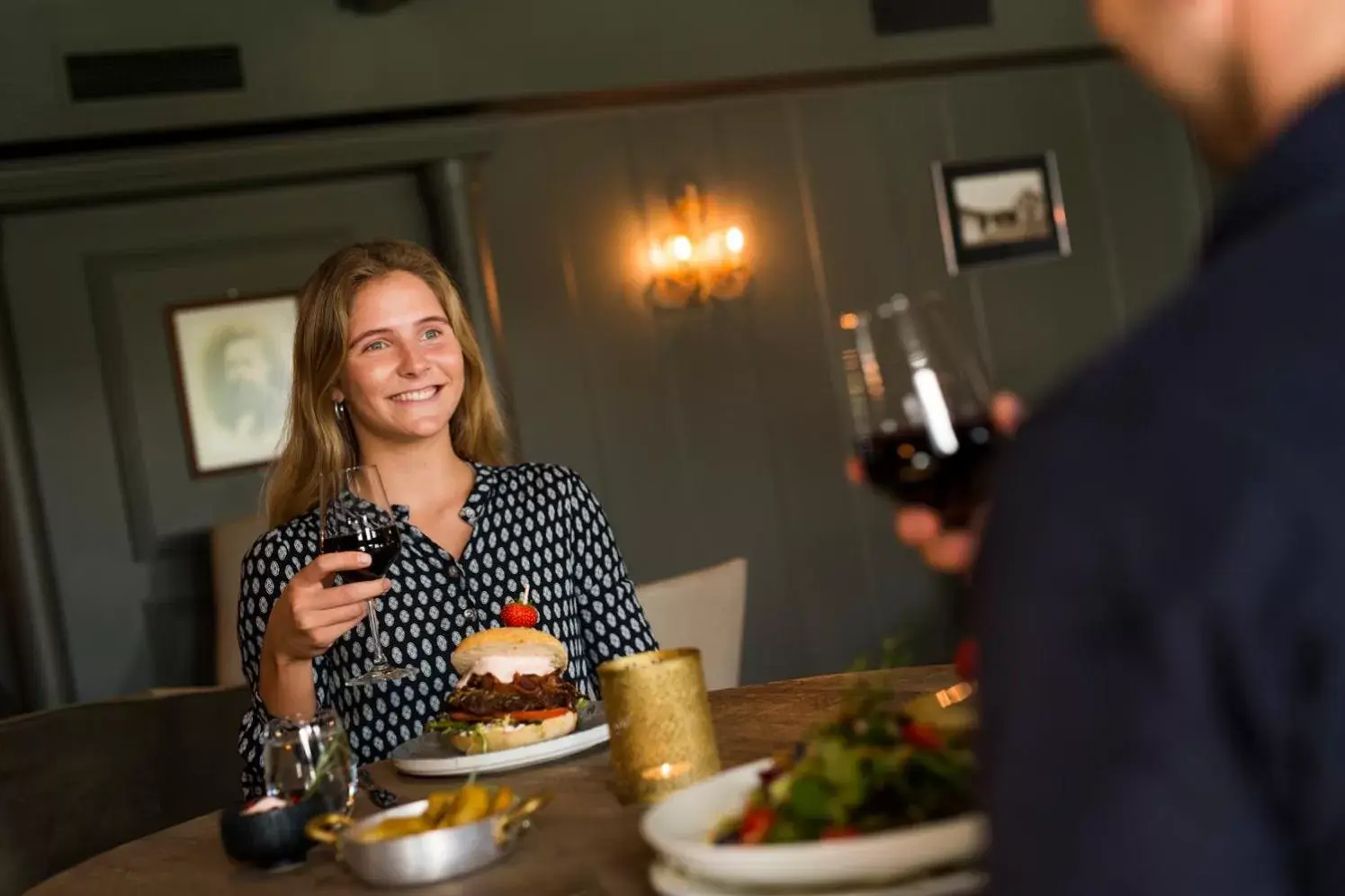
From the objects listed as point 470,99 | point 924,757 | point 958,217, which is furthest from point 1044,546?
point 958,217

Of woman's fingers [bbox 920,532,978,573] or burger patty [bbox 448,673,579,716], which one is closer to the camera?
woman's fingers [bbox 920,532,978,573]

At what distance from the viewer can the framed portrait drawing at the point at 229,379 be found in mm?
5238

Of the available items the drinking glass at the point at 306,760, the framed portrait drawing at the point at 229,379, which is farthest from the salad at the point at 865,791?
the framed portrait drawing at the point at 229,379

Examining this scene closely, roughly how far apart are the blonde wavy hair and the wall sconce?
3.09m

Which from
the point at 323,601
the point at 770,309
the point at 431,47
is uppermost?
the point at 431,47

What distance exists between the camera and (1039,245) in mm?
6770

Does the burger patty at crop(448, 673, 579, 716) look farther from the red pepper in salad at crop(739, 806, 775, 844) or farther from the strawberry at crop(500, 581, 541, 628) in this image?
the red pepper in salad at crop(739, 806, 775, 844)

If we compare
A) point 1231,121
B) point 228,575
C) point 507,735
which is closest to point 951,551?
point 1231,121

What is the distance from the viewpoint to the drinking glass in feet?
5.50

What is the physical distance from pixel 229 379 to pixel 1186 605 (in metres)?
5.01

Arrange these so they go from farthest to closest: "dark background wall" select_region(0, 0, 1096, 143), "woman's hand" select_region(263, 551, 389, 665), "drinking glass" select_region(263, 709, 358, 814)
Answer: "dark background wall" select_region(0, 0, 1096, 143) → "woman's hand" select_region(263, 551, 389, 665) → "drinking glass" select_region(263, 709, 358, 814)

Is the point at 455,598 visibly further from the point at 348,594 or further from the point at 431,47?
the point at 431,47

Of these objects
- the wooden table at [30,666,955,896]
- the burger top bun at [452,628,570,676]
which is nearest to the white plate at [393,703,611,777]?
the wooden table at [30,666,955,896]

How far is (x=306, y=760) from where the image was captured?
5.51ft
